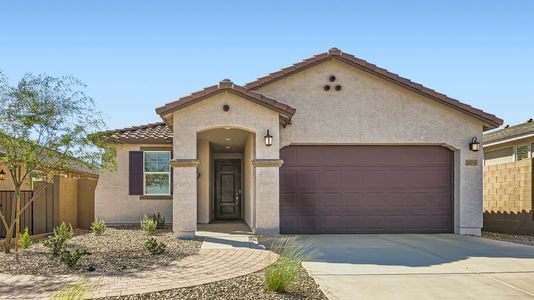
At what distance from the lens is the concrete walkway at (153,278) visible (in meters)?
6.77

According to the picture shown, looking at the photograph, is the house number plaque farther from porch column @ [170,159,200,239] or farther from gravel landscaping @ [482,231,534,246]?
porch column @ [170,159,200,239]

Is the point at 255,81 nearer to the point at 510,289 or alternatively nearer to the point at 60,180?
the point at 60,180

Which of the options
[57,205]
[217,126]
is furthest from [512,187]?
[57,205]

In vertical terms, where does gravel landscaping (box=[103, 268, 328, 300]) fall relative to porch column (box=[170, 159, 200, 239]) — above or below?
below

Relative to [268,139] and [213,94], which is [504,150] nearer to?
[268,139]

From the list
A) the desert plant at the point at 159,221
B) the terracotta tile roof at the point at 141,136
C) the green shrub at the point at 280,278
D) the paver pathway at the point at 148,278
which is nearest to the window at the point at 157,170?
the terracotta tile roof at the point at 141,136

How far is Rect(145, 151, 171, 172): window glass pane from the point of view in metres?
15.9

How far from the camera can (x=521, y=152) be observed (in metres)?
18.0

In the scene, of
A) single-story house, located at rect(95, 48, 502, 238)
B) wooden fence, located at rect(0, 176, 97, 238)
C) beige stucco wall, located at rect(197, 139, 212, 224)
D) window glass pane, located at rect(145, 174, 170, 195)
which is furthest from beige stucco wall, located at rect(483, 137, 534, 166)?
wooden fence, located at rect(0, 176, 97, 238)

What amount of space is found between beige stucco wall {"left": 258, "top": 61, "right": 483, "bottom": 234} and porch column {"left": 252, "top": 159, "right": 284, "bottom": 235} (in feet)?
4.74

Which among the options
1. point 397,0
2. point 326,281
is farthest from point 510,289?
point 397,0

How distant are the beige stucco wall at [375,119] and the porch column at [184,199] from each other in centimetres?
306

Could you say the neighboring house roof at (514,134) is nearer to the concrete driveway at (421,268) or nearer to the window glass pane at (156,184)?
the concrete driveway at (421,268)

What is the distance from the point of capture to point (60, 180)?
50.4 feet
